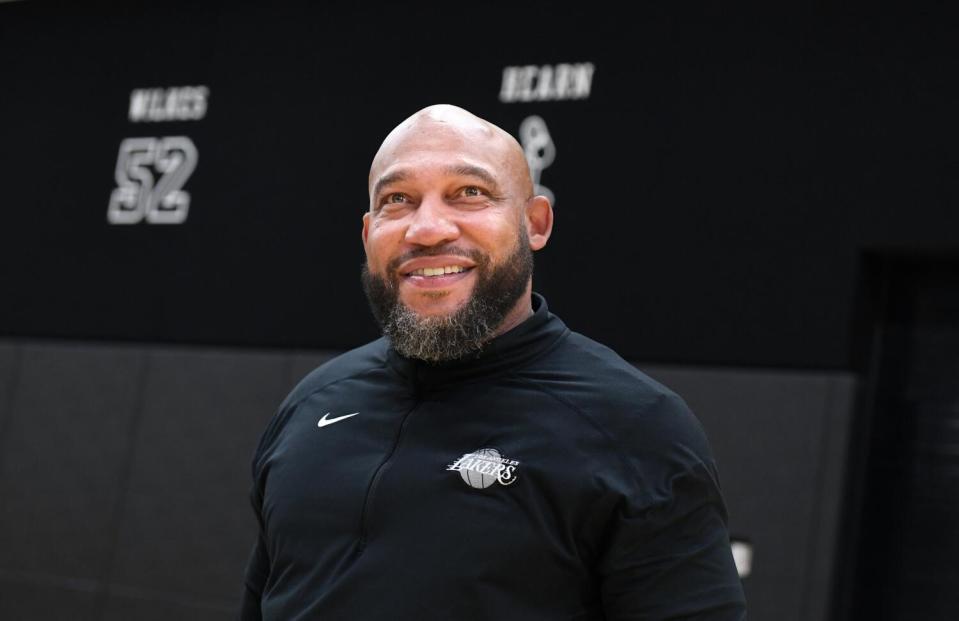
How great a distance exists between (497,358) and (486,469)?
0.15m

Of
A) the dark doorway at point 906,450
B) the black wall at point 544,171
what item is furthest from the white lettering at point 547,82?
the dark doorway at point 906,450

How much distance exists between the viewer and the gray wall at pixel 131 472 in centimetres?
392

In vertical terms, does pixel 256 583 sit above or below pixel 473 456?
below

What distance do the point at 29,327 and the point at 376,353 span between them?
3.43 m

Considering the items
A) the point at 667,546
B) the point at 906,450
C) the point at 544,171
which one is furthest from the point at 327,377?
the point at 544,171

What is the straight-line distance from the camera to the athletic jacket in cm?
112

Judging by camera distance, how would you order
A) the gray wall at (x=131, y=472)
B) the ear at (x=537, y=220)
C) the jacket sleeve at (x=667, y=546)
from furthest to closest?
1. the gray wall at (x=131, y=472)
2. the ear at (x=537, y=220)
3. the jacket sleeve at (x=667, y=546)

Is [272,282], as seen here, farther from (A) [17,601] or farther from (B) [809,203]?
(B) [809,203]

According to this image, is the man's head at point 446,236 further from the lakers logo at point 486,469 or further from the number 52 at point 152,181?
the number 52 at point 152,181

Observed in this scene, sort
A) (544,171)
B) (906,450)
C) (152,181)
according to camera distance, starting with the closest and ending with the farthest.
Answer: (906,450) < (544,171) < (152,181)

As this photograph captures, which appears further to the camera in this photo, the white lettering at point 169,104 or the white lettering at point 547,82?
the white lettering at point 169,104

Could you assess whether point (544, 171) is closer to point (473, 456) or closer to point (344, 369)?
point (344, 369)

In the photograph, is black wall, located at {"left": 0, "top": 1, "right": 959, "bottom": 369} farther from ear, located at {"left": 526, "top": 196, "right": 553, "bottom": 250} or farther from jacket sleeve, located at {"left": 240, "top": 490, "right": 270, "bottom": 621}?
jacket sleeve, located at {"left": 240, "top": 490, "right": 270, "bottom": 621}

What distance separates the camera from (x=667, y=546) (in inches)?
44.0
